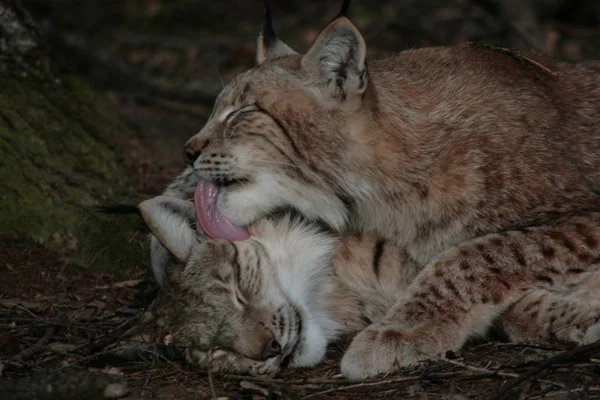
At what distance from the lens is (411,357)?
4102 millimetres

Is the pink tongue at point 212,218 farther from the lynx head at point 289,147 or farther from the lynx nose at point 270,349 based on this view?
the lynx nose at point 270,349

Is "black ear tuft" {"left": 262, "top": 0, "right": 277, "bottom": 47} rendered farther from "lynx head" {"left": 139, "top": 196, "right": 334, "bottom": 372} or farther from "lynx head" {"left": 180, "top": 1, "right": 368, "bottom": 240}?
"lynx head" {"left": 139, "top": 196, "right": 334, "bottom": 372}

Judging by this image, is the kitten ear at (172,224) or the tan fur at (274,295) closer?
the tan fur at (274,295)

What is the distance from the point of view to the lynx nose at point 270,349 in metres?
4.07

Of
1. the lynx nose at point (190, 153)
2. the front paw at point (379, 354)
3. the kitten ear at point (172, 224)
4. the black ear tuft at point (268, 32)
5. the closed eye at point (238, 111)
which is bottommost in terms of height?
the front paw at point (379, 354)

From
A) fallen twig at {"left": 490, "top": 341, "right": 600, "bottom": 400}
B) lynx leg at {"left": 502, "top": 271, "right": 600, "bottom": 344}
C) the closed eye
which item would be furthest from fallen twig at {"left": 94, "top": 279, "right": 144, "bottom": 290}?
fallen twig at {"left": 490, "top": 341, "right": 600, "bottom": 400}

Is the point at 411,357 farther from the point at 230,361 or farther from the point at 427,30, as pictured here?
the point at 427,30

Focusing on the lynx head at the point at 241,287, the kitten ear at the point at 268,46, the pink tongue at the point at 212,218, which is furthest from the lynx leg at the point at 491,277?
the kitten ear at the point at 268,46

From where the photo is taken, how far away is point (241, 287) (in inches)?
171

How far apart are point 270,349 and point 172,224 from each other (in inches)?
35.8

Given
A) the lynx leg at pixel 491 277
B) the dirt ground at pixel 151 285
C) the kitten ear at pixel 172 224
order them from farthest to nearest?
the kitten ear at pixel 172 224 < the lynx leg at pixel 491 277 < the dirt ground at pixel 151 285

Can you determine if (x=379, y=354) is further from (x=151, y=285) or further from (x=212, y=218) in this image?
(x=151, y=285)

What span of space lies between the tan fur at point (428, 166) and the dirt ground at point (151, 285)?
0.38 metres

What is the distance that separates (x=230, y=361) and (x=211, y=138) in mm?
1245
